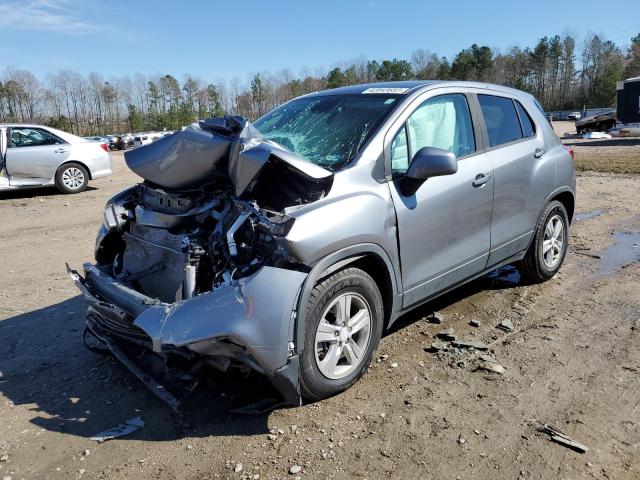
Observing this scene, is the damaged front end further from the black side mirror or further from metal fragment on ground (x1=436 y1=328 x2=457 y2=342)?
metal fragment on ground (x1=436 y1=328 x2=457 y2=342)

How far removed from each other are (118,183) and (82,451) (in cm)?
1310

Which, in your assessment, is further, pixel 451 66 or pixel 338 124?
pixel 451 66

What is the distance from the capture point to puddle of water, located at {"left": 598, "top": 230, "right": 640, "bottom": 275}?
5.87m

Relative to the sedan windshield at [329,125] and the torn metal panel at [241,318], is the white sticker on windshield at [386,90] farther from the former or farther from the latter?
the torn metal panel at [241,318]

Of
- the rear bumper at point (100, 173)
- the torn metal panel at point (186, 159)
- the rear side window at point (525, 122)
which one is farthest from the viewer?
the rear bumper at point (100, 173)

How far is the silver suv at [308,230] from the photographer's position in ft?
9.42

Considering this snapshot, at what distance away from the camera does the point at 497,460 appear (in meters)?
2.72

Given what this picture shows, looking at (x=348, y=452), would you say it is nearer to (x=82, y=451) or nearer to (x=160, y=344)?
(x=160, y=344)

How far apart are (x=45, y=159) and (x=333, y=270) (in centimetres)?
1109

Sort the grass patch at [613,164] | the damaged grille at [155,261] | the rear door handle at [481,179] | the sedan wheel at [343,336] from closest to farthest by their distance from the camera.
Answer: the sedan wheel at [343,336] → the damaged grille at [155,261] → the rear door handle at [481,179] → the grass patch at [613,164]

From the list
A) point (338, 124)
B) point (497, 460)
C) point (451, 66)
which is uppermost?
point (451, 66)

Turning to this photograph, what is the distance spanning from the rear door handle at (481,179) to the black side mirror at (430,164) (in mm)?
712

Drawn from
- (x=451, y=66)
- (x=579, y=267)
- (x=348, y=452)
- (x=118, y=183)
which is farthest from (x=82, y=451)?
(x=451, y=66)

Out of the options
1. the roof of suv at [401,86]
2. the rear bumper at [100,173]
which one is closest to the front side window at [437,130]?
the roof of suv at [401,86]
